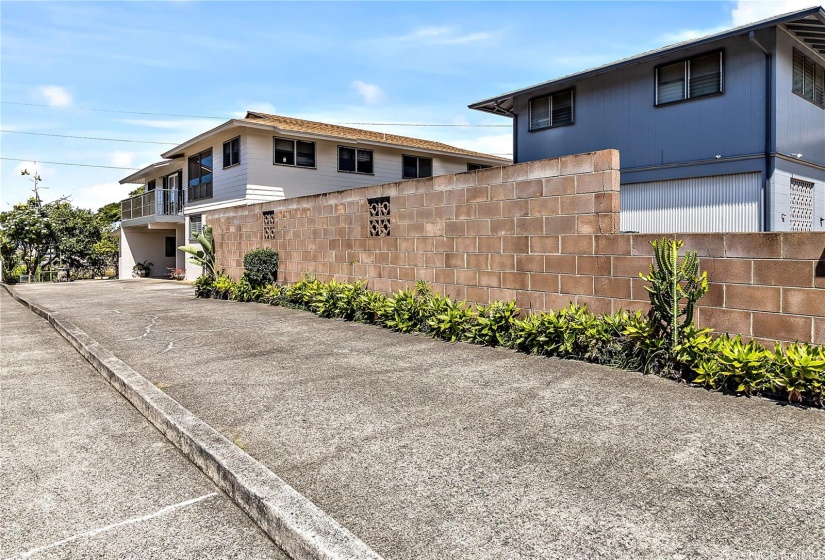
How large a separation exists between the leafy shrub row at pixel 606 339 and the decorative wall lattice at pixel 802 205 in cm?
915

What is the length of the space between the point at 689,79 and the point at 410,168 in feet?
43.9

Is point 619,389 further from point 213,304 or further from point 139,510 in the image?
point 213,304

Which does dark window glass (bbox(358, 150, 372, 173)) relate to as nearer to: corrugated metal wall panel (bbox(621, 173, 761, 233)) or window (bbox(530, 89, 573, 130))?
window (bbox(530, 89, 573, 130))

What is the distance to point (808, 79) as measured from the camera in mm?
13820

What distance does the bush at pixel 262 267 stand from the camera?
14047 millimetres

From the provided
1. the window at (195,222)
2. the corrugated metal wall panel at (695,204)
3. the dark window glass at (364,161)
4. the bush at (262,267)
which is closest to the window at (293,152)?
Answer: the dark window glass at (364,161)

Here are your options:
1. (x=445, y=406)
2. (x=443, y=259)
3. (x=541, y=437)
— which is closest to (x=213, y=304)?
(x=443, y=259)

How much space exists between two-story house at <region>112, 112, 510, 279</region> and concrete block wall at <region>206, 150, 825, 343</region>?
886 cm

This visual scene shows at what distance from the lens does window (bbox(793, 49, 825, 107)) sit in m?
13.3

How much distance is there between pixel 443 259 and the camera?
369 inches

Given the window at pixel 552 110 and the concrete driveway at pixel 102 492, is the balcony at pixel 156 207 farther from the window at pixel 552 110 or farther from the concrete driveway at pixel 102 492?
the concrete driveway at pixel 102 492

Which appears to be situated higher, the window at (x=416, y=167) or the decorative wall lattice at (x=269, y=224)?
the window at (x=416, y=167)

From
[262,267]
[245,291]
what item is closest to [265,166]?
[245,291]

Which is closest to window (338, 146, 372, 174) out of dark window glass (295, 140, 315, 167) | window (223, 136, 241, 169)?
dark window glass (295, 140, 315, 167)
